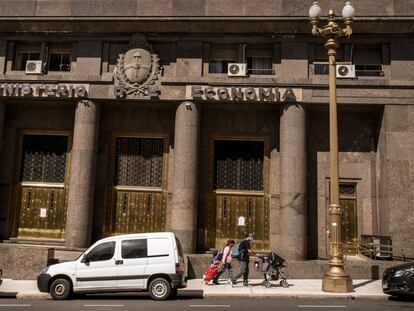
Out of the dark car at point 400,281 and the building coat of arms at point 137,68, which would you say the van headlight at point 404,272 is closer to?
the dark car at point 400,281

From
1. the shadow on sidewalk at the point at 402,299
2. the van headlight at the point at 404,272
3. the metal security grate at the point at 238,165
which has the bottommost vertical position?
the shadow on sidewalk at the point at 402,299

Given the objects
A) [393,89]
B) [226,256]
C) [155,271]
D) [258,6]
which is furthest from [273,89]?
[155,271]

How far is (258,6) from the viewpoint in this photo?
19.1m

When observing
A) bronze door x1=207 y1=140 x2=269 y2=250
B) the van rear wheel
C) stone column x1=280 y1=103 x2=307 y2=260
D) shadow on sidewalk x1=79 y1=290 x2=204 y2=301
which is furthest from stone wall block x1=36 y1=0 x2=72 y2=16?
the van rear wheel

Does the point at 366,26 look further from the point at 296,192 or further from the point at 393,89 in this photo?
the point at 296,192

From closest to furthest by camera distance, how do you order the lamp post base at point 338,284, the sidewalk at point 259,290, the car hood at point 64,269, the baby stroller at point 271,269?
1. the car hood at point 64,269
2. the sidewalk at point 259,290
3. the lamp post base at point 338,284
4. the baby stroller at point 271,269

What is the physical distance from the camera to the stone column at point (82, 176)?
18578 mm

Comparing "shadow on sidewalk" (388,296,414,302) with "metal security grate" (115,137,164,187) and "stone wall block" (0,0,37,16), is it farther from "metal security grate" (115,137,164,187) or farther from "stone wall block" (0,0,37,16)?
"stone wall block" (0,0,37,16)

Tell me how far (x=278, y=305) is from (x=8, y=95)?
1457 cm

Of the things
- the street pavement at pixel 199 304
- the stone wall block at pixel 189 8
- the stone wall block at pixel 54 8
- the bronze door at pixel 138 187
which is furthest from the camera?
the bronze door at pixel 138 187

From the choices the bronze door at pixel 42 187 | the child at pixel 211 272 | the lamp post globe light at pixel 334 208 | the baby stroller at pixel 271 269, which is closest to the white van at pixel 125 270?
the child at pixel 211 272

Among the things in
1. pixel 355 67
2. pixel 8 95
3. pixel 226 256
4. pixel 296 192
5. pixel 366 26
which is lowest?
pixel 226 256

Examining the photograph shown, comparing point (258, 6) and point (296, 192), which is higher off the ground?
point (258, 6)

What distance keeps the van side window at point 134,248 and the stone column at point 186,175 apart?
5.17 m
